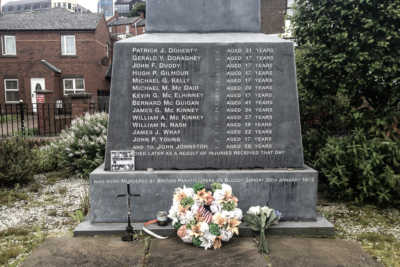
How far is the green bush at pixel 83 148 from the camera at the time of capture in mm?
6504

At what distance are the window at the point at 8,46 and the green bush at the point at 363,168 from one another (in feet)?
85.8

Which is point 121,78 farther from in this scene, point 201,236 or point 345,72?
point 345,72

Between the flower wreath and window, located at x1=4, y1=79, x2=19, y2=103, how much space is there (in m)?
25.3

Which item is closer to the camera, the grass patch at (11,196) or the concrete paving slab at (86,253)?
the concrete paving slab at (86,253)

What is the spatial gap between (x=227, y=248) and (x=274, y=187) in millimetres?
963

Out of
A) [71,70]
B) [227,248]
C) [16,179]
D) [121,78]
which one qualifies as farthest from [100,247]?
[71,70]

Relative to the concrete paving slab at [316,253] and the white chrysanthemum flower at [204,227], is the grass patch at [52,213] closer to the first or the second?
the white chrysanthemum flower at [204,227]

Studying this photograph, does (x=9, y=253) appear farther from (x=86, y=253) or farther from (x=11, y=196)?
(x=11, y=196)

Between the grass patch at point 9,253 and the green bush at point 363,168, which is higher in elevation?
the green bush at point 363,168

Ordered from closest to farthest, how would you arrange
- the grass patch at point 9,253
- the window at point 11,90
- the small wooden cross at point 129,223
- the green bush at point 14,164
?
the grass patch at point 9,253, the small wooden cross at point 129,223, the green bush at point 14,164, the window at point 11,90

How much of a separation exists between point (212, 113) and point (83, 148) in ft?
12.5

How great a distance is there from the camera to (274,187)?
3.63 metres

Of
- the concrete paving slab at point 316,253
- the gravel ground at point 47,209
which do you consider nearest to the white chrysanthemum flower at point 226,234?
the concrete paving slab at point 316,253

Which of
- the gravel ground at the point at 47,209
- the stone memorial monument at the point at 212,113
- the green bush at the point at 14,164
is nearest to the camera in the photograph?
the stone memorial monument at the point at 212,113
